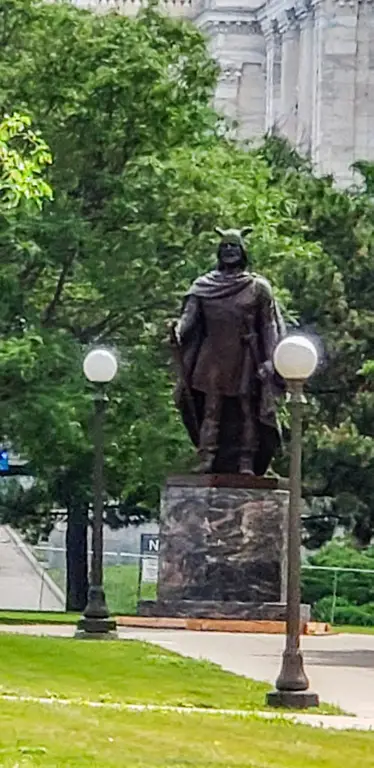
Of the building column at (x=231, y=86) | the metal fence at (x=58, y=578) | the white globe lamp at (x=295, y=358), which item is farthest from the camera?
the building column at (x=231, y=86)

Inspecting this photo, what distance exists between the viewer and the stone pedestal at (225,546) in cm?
2689

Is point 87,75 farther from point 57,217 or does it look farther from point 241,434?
point 241,434

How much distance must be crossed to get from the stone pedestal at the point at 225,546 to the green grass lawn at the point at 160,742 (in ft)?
32.6

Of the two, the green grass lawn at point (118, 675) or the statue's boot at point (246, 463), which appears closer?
the green grass lawn at point (118, 675)

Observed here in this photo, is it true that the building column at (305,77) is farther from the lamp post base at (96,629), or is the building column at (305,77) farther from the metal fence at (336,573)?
the lamp post base at (96,629)

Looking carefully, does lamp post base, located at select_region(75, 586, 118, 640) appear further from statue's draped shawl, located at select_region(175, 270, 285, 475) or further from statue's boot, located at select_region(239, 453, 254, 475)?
statue's draped shawl, located at select_region(175, 270, 285, 475)

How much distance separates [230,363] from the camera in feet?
90.2

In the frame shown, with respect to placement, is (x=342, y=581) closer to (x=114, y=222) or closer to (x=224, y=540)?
(x=114, y=222)

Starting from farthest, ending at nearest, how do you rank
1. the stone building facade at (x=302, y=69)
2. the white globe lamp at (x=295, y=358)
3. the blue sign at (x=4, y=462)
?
the stone building facade at (x=302, y=69) < the blue sign at (x=4, y=462) < the white globe lamp at (x=295, y=358)

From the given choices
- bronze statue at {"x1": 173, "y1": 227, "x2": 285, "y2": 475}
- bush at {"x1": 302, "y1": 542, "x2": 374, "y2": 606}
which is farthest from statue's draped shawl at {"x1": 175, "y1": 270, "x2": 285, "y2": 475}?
bush at {"x1": 302, "y1": 542, "x2": 374, "y2": 606}

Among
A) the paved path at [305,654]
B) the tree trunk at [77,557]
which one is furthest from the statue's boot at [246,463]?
the tree trunk at [77,557]

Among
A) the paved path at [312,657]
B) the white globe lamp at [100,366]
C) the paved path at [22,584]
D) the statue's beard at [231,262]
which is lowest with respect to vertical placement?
the paved path at [312,657]

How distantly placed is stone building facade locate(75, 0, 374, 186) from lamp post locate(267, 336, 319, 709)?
235 ft

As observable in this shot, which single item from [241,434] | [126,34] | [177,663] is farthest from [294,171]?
[177,663]
